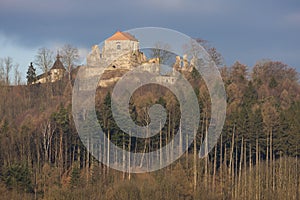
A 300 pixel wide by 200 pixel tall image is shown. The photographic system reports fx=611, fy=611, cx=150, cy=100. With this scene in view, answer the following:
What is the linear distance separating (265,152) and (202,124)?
5.15 meters

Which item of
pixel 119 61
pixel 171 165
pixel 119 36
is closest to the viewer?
pixel 171 165

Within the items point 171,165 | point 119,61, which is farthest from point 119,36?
point 171,165

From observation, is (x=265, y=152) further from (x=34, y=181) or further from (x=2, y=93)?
(x=2, y=93)

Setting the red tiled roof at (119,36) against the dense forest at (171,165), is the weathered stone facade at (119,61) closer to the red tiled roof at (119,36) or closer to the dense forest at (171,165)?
the red tiled roof at (119,36)

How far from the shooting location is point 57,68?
69562 millimetres

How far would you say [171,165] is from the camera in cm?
4197

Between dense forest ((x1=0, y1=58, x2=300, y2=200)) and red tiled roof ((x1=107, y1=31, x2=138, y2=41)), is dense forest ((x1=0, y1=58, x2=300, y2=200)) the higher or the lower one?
the lower one

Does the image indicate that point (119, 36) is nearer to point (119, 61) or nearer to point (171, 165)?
point (119, 61)

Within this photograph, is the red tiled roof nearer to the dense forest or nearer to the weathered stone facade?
the weathered stone facade

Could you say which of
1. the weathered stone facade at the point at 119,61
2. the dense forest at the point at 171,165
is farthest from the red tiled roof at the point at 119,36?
the dense forest at the point at 171,165

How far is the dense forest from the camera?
36.9 metres

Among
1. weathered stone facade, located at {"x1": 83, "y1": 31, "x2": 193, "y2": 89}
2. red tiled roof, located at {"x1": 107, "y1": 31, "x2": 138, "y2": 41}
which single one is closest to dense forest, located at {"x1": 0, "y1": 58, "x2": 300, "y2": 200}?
weathered stone facade, located at {"x1": 83, "y1": 31, "x2": 193, "y2": 89}

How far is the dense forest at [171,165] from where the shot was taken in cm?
3694

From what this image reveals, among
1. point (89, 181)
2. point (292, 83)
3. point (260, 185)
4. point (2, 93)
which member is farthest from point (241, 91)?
point (2, 93)
